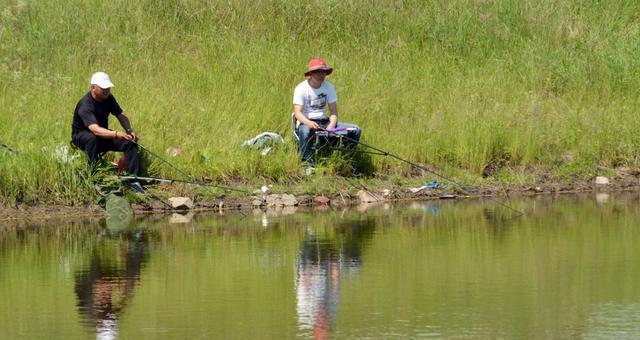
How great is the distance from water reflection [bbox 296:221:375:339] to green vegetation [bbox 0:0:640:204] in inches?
128

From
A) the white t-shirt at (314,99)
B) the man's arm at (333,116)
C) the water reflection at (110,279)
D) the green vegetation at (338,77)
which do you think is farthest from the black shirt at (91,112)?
the man's arm at (333,116)

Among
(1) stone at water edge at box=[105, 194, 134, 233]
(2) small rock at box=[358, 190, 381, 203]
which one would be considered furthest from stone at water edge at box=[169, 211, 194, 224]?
(2) small rock at box=[358, 190, 381, 203]

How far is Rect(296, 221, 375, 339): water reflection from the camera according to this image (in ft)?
29.8

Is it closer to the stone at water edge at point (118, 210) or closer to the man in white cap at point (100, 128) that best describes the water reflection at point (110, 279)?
the stone at water edge at point (118, 210)

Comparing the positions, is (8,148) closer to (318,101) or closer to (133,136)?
(133,136)

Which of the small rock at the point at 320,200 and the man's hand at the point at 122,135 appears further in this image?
the small rock at the point at 320,200

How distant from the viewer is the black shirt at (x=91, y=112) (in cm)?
1529

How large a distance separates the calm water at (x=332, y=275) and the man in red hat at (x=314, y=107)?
142cm

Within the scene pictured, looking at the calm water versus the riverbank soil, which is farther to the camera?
the riverbank soil

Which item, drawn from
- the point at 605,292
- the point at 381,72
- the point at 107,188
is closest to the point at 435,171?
the point at 381,72

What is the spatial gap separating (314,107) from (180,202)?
221 centimetres

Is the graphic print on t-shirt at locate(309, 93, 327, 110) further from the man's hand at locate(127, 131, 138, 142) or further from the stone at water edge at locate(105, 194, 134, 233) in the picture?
the stone at water edge at locate(105, 194, 134, 233)

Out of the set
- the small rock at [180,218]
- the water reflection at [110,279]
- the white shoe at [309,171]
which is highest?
the white shoe at [309,171]

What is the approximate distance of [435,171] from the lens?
1731 cm
